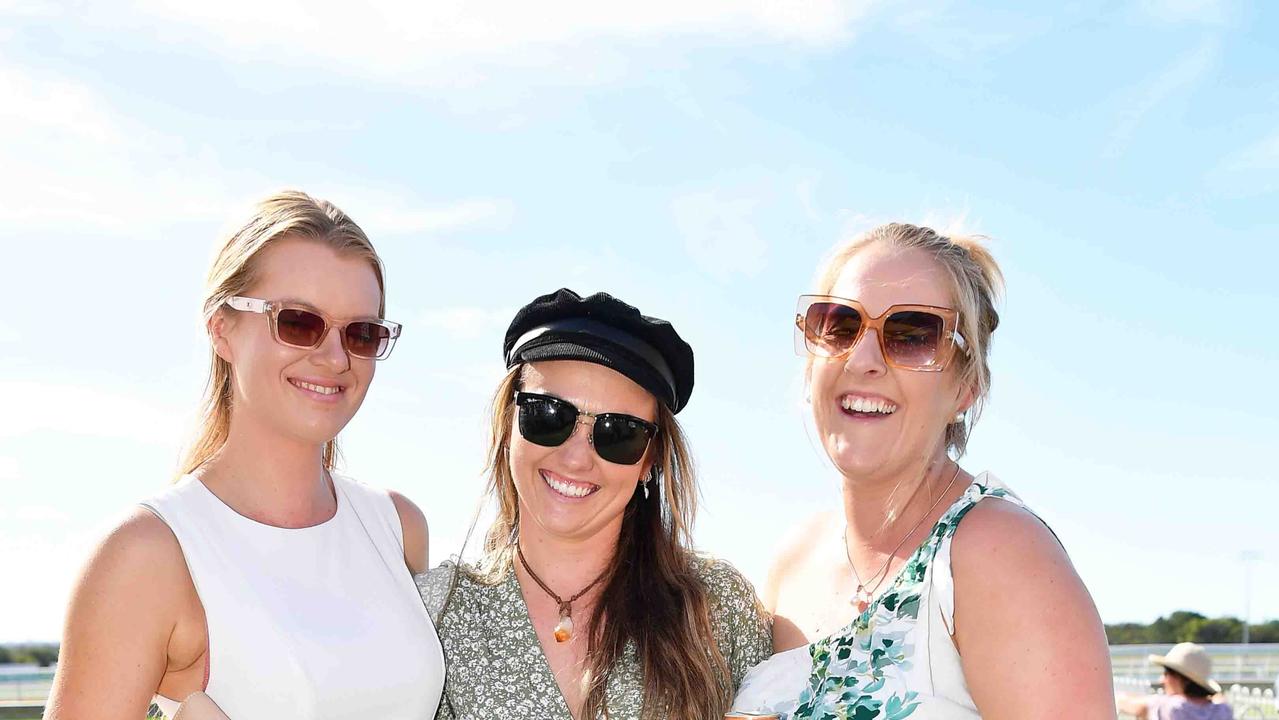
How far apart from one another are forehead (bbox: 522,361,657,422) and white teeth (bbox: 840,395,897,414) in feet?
2.19

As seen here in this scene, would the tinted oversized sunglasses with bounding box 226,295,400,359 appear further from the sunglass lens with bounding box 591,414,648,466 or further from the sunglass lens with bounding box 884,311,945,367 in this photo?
the sunglass lens with bounding box 884,311,945,367

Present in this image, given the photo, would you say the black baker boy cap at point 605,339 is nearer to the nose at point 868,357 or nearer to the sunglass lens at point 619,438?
the sunglass lens at point 619,438

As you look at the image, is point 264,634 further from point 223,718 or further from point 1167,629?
point 1167,629

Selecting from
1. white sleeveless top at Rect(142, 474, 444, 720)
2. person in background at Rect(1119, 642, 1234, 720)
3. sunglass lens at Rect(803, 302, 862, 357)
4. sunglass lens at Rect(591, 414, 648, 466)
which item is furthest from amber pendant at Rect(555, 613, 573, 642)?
person in background at Rect(1119, 642, 1234, 720)

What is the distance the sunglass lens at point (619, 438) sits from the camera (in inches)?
145

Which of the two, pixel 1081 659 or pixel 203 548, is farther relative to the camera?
pixel 203 548

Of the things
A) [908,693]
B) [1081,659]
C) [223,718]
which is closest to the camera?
[1081,659]

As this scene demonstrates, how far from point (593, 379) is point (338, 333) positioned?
86cm

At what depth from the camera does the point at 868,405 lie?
3625 millimetres

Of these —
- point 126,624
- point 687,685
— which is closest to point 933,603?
point 687,685

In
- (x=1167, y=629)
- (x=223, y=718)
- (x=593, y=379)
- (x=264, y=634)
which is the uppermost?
(x=593, y=379)

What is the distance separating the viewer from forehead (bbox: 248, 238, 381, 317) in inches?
147

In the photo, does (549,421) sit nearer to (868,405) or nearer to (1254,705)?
(868,405)

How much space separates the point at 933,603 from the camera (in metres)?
3.13
